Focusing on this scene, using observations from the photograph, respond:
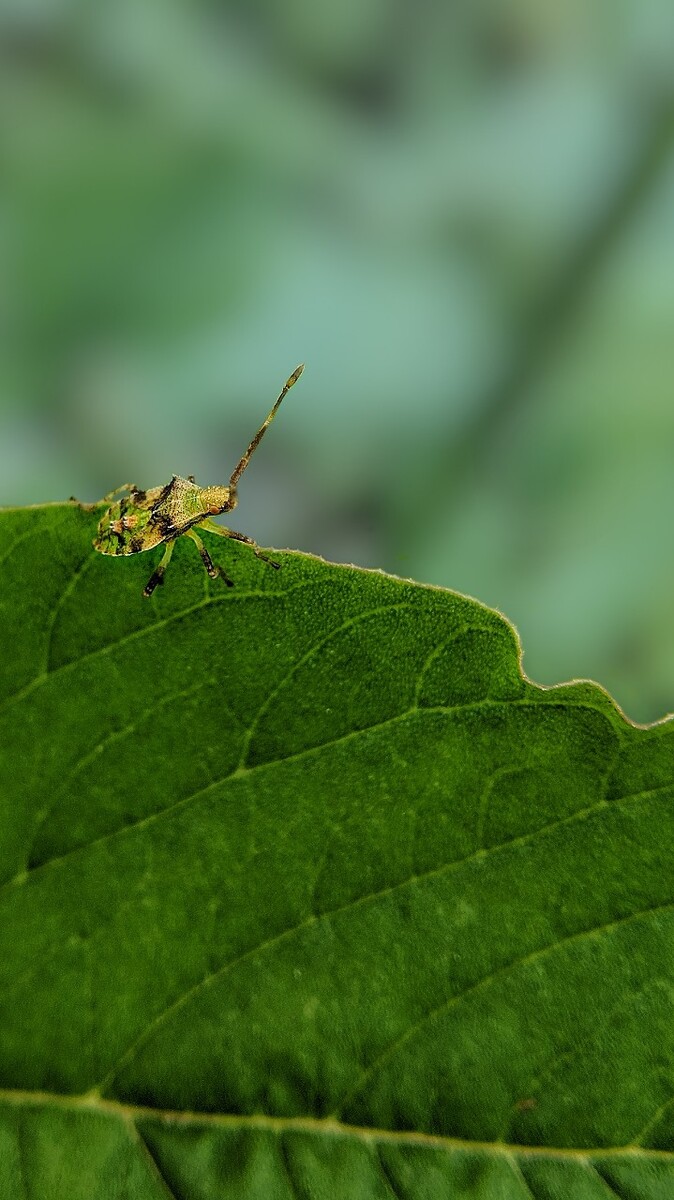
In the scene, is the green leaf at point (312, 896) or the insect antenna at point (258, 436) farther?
the insect antenna at point (258, 436)

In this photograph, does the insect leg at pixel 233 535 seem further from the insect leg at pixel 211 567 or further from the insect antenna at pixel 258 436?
the insect antenna at pixel 258 436

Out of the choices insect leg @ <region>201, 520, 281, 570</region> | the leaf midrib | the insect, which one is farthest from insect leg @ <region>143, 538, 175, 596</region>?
the leaf midrib

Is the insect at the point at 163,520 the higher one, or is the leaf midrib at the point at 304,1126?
the insect at the point at 163,520

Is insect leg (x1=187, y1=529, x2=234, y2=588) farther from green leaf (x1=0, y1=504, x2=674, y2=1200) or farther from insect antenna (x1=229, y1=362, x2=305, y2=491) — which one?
insect antenna (x1=229, y1=362, x2=305, y2=491)

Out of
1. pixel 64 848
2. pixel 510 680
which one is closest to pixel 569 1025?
pixel 510 680

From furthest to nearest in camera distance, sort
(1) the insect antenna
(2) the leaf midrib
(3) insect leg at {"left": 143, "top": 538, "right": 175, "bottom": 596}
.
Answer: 1. (1) the insect antenna
2. (3) insect leg at {"left": 143, "top": 538, "right": 175, "bottom": 596}
3. (2) the leaf midrib

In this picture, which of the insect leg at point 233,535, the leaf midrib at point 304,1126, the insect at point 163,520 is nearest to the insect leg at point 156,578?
the insect at point 163,520

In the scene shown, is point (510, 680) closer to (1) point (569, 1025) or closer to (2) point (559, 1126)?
(1) point (569, 1025)
